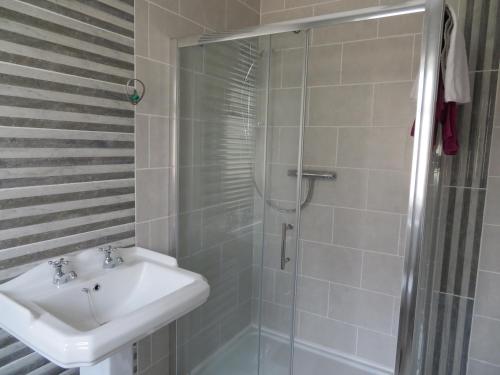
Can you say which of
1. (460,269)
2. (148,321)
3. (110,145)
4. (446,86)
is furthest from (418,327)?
(110,145)

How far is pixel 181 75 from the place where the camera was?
1793 mm

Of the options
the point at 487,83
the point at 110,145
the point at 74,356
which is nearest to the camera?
the point at 74,356

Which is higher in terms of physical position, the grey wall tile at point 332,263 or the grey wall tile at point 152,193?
the grey wall tile at point 152,193

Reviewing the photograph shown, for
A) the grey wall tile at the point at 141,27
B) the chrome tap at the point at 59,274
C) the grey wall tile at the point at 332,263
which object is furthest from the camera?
the grey wall tile at the point at 332,263

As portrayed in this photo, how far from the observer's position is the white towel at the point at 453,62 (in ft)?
3.61

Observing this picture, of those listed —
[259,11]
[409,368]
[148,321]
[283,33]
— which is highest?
[259,11]

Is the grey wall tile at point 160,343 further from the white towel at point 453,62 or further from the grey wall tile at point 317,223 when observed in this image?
the white towel at point 453,62

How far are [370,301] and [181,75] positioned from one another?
1780 mm

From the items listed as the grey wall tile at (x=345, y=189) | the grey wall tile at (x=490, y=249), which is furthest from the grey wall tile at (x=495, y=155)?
the grey wall tile at (x=345, y=189)

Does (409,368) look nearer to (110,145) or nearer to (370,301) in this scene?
(370,301)

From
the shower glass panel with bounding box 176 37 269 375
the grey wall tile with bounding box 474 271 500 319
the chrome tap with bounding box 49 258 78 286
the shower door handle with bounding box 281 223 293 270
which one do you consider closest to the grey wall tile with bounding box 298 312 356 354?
the shower glass panel with bounding box 176 37 269 375

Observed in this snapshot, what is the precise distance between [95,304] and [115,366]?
0.82 ft

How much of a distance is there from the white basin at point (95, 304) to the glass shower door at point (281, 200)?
2.21 feet

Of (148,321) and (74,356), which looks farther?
(148,321)
